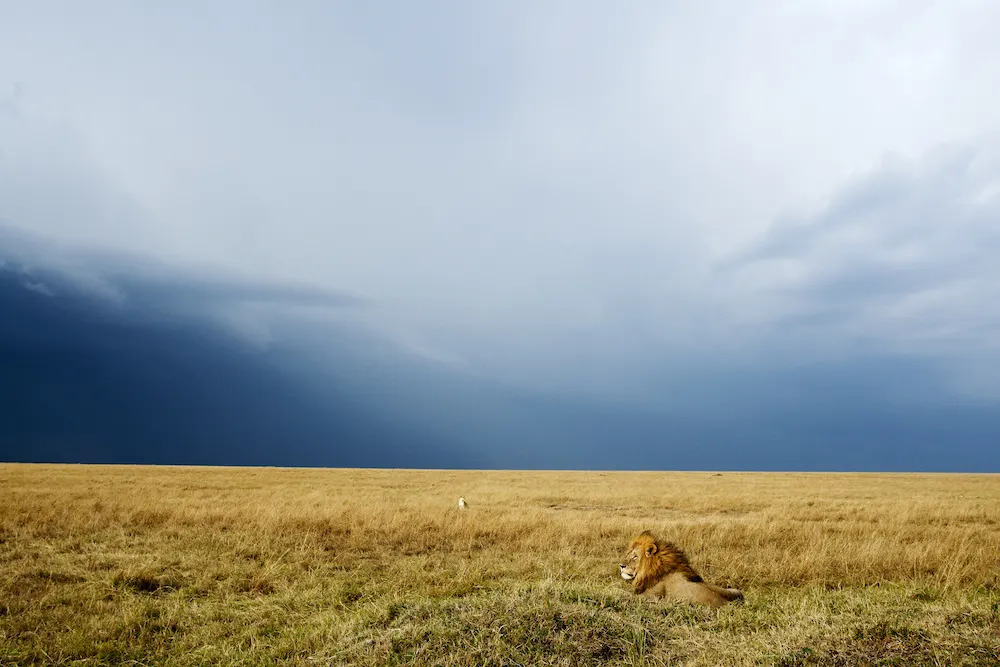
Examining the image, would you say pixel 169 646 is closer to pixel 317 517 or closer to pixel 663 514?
pixel 317 517

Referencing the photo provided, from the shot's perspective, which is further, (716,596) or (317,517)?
(317,517)

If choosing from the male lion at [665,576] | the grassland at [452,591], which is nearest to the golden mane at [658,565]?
the male lion at [665,576]

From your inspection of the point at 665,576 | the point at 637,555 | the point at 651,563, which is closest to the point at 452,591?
the point at 637,555

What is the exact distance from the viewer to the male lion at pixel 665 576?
6.81m

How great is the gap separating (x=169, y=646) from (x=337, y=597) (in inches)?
80.6

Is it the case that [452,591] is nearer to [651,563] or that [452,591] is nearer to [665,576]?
[651,563]

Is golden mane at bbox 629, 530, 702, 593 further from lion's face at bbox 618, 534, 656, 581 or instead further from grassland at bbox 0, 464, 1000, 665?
grassland at bbox 0, 464, 1000, 665

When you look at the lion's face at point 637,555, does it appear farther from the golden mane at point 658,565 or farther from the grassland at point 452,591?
the grassland at point 452,591

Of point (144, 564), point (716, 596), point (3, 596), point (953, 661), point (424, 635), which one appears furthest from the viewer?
point (144, 564)

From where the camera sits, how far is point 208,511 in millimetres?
15062

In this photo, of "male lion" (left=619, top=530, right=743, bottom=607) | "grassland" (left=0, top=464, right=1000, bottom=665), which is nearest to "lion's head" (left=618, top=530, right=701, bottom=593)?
"male lion" (left=619, top=530, right=743, bottom=607)

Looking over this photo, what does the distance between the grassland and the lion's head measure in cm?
44

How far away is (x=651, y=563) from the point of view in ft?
24.5

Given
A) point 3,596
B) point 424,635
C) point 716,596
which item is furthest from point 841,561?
point 3,596
